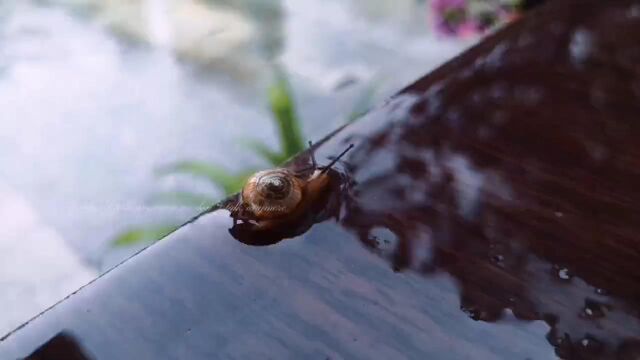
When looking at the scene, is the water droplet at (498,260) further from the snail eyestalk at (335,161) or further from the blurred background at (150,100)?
the blurred background at (150,100)

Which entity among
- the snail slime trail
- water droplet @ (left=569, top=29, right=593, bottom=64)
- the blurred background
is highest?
water droplet @ (left=569, top=29, right=593, bottom=64)

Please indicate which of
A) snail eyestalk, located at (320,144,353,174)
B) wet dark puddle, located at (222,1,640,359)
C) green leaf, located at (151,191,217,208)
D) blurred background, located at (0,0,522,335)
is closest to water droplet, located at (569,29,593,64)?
wet dark puddle, located at (222,1,640,359)

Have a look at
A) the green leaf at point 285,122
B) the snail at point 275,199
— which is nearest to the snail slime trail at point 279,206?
the snail at point 275,199

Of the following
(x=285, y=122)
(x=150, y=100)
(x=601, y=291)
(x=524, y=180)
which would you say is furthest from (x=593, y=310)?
(x=150, y=100)

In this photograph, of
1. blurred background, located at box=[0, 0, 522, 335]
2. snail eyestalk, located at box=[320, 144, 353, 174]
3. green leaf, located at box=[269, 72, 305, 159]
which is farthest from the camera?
blurred background, located at box=[0, 0, 522, 335]

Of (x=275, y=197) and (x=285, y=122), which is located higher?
(x=275, y=197)

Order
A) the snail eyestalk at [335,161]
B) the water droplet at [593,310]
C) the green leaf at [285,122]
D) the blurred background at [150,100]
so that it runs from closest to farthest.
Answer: the water droplet at [593,310] < the snail eyestalk at [335,161] < the green leaf at [285,122] < the blurred background at [150,100]

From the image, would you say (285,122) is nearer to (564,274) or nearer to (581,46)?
(581,46)

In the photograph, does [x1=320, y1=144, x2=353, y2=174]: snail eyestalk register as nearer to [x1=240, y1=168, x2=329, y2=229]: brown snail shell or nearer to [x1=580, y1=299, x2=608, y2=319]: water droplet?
[x1=240, y1=168, x2=329, y2=229]: brown snail shell

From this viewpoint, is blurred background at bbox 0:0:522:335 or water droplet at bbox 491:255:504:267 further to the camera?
blurred background at bbox 0:0:522:335
